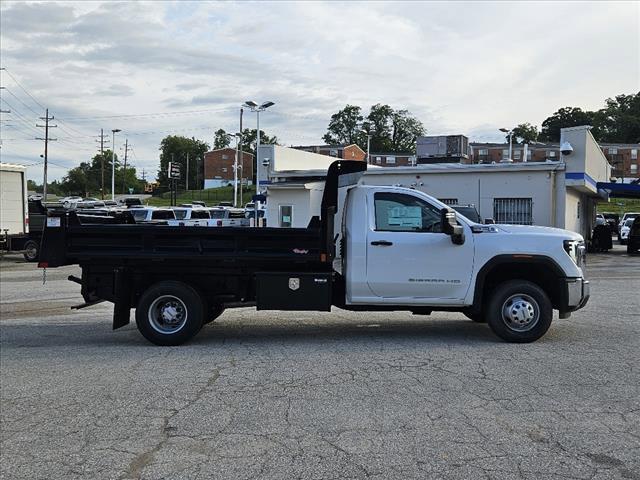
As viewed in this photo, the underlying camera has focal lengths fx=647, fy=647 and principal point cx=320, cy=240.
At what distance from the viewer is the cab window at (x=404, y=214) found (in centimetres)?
848

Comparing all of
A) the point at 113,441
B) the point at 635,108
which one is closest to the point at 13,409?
the point at 113,441

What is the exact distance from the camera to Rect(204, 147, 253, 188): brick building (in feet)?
404

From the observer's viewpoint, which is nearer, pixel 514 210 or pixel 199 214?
pixel 514 210

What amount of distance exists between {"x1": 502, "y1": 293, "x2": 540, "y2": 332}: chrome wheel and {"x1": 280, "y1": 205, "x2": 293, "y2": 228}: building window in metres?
23.4

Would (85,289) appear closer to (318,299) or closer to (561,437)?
(318,299)

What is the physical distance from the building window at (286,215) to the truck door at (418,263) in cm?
2302

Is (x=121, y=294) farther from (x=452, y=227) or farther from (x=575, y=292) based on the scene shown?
(x=575, y=292)

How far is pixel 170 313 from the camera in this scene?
859cm

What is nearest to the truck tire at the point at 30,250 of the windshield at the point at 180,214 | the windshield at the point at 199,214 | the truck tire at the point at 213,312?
the windshield at the point at 180,214

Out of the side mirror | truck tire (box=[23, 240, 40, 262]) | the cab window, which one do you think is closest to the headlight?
the side mirror

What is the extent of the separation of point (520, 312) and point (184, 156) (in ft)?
457

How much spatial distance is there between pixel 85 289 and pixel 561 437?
642cm

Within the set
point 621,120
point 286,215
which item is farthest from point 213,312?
point 621,120

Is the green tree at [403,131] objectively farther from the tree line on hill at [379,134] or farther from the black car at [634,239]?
the black car at [634,239]
